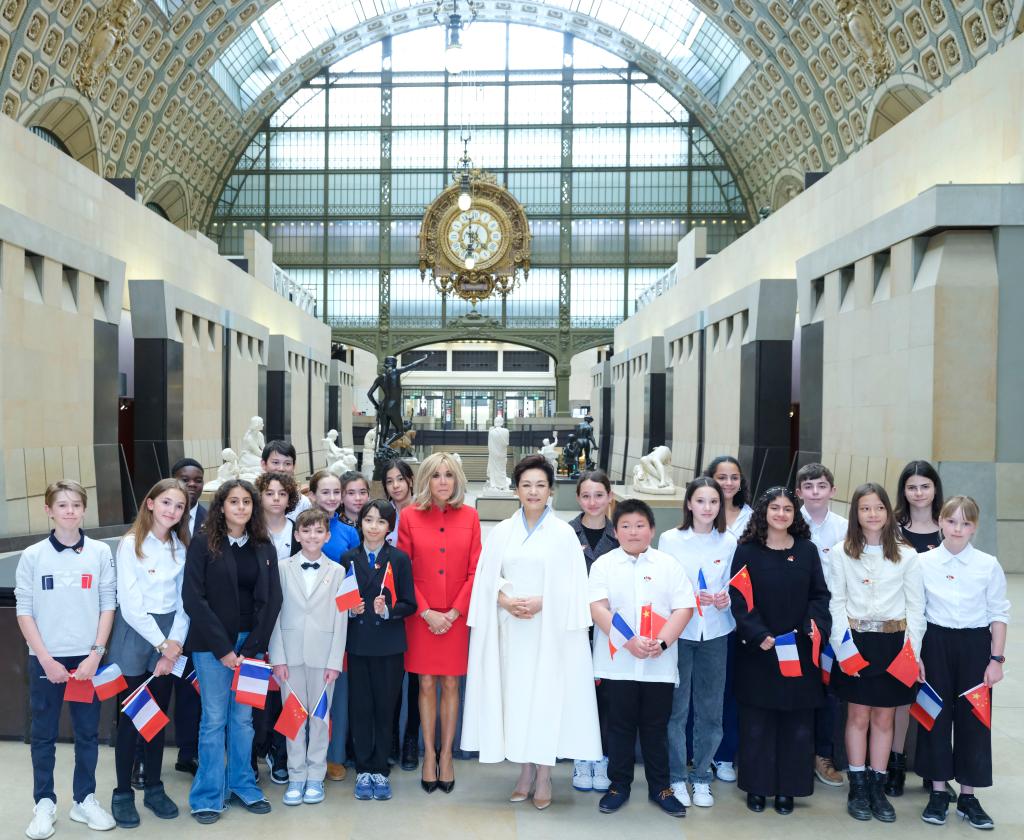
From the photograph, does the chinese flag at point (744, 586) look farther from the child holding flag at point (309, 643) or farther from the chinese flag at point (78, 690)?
the chinese flag at point (78, 690)

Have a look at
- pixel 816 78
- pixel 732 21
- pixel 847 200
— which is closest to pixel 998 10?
pixel 847 200

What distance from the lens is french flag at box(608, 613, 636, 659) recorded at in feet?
16.4

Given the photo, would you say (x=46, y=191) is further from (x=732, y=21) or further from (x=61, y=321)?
(x=732, y=21)

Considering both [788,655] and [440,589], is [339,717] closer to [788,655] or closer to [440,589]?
[440,589]

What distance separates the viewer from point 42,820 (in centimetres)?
462

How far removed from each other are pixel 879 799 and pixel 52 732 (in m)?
4.38

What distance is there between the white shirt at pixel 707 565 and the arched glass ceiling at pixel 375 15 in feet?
134

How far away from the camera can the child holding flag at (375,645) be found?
5.20 m

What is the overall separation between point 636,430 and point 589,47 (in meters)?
26.0

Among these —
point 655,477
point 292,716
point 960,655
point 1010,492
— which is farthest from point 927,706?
point 655,477

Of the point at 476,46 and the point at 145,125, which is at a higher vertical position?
the point at 476,46

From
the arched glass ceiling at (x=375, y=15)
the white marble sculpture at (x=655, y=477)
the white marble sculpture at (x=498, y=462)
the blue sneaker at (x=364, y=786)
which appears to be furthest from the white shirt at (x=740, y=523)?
Result: the arched glass ceiling at (x=375, y=15)

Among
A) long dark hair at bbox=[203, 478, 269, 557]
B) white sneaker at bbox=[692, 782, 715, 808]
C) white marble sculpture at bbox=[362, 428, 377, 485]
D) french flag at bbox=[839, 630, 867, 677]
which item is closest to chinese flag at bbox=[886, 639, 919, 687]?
french flag at bbox=[839, 630, 867, 677]

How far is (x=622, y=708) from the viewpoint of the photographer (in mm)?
5102
